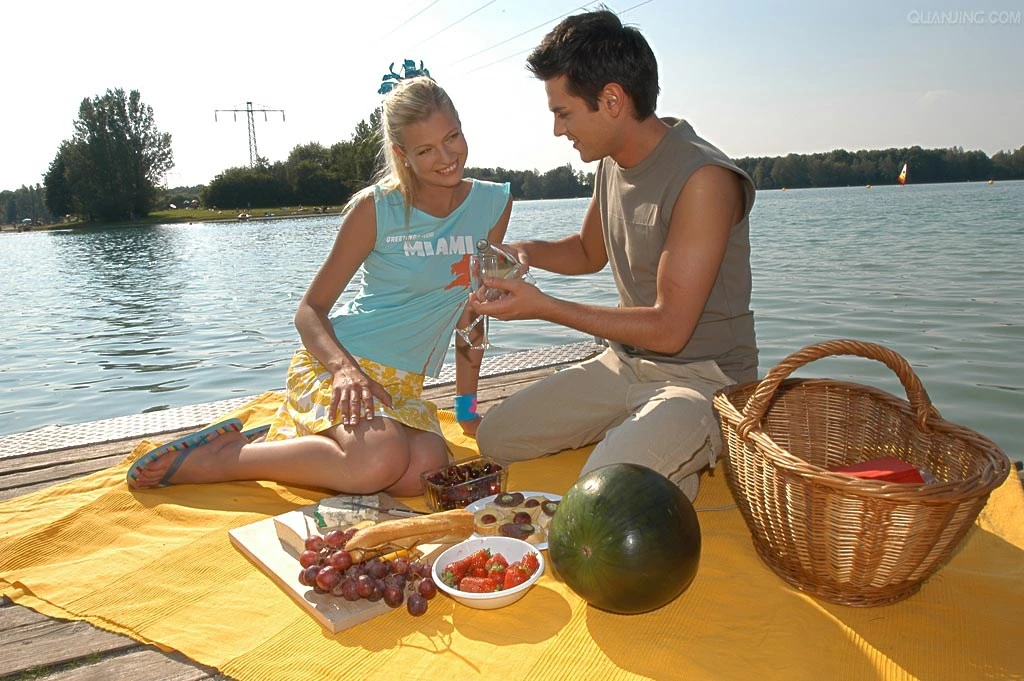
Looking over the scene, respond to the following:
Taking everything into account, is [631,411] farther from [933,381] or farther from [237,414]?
[933,381]

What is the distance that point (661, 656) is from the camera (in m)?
1.87

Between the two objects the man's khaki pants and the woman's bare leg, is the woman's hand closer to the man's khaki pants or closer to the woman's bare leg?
the woman's bare leg

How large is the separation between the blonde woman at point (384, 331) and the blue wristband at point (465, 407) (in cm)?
49

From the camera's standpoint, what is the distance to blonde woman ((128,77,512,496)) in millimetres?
2924

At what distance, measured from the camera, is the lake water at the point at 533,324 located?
5902mm

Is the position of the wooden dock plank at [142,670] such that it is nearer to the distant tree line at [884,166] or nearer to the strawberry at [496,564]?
the strawberry at [496,564]

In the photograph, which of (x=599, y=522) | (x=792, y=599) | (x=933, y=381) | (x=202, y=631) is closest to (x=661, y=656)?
(x=599, y=522)

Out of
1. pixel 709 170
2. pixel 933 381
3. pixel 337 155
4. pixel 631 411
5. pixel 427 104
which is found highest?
pixel 337 155

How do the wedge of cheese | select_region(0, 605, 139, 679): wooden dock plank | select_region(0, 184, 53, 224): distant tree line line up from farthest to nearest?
select_region(0, 184, 53, 224): distant tree line
the wedge of cheese
select_region(0, 605, 139, 679): wooden dock plank

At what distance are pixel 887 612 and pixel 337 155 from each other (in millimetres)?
58629

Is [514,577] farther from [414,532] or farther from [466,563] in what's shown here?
[414,532]

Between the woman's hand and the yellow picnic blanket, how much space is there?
60cm

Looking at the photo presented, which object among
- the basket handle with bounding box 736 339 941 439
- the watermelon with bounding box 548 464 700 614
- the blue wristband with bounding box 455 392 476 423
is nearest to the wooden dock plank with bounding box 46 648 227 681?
the watermelon with bounding box 548 464 700 614

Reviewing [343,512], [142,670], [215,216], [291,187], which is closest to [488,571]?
[343,512]
